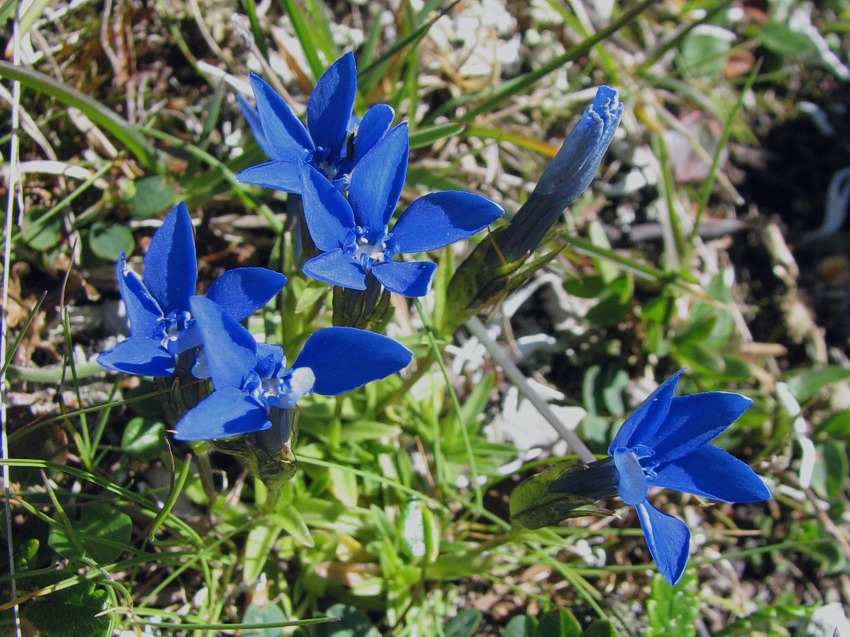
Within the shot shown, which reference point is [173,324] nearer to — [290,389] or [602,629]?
[290,389]

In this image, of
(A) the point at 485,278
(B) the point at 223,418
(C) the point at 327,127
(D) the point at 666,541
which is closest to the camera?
(B) the point at 223,418

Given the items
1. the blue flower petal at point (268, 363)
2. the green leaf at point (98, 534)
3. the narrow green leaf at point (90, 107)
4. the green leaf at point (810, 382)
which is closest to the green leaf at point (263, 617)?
the green leaf at point (98, 534)

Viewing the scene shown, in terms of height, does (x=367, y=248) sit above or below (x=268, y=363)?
above

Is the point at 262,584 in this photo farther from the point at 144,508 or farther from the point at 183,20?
the point at 183,20

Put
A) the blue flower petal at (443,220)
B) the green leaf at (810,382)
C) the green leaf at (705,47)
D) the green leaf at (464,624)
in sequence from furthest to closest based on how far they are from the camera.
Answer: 1. the green leaf at (705,47)
2. the green leaf at (810,382)
3. the green leaf at (464,624)
4. the blue flower petal at (443,220)

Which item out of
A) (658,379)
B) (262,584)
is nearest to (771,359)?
(658,379)

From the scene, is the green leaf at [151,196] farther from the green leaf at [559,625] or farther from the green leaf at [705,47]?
the green leaf at [705,47]

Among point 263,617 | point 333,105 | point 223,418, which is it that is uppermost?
point 333,105

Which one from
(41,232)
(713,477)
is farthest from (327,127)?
(713,477)
